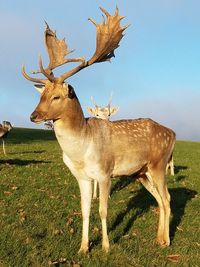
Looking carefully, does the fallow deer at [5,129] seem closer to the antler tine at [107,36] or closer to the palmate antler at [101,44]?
the palmate antler at [101,44]

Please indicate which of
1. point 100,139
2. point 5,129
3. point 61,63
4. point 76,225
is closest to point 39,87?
point 61,63

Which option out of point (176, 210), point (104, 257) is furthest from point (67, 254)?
point (176, 210)

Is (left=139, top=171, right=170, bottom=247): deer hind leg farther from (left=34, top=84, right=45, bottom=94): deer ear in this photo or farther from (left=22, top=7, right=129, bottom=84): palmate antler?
(left=34, top=84, right=45, bottom=94): deer ear

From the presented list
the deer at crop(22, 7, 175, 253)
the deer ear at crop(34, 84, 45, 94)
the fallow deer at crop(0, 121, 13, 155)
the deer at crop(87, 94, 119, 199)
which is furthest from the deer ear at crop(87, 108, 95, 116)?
the fallow deer at crop(0, 121, 13, 155)

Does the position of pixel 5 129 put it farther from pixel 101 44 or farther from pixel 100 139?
pixel 100 139

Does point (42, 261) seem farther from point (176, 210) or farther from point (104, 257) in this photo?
point (176, 210)

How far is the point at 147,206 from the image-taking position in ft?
38.8

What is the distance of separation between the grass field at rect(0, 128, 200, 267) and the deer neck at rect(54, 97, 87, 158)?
1.67m

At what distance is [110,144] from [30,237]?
2.17 m

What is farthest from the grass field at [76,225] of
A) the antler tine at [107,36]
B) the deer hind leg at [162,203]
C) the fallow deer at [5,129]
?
the fallow deer at [5,129]

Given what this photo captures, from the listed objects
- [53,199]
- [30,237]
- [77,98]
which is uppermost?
[77,98]

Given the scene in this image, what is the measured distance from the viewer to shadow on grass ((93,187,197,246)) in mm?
9766

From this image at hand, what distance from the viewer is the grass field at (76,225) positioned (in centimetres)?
721

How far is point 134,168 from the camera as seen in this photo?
8609 mm
